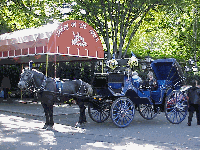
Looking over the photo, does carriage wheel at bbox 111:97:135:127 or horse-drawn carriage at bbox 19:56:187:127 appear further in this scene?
carriage wheel at bbox 111:97:135:127

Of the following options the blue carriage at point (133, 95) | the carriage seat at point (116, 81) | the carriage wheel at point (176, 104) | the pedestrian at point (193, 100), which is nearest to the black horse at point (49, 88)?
the blue carriage at point (133, 95)

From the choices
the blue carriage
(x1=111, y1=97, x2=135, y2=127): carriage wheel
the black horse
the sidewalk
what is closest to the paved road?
→ (x1=111, y1=97, x2=135, y2=127): carriage wheel

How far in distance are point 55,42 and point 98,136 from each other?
6004 mm

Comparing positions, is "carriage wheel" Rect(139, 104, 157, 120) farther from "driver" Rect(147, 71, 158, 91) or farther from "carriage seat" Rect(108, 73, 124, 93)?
"carriage seat" Rect(108, 73, 124, 93)

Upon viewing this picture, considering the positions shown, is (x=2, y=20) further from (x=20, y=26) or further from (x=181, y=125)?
(x=181, y=125)

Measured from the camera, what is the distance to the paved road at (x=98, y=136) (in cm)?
780

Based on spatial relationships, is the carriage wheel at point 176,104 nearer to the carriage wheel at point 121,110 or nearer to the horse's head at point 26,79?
the carriage wheel at point 121,110

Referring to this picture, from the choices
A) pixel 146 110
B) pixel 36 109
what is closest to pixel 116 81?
pixel 146 110

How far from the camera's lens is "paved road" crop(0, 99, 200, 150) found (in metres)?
7.80

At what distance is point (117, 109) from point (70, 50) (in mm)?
4901

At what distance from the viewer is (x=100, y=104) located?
11.3 metres

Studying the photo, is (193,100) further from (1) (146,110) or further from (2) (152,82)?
(1) (146,110)

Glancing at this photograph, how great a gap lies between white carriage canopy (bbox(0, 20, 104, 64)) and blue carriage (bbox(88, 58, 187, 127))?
3.34 meters

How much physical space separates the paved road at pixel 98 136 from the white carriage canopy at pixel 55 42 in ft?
11.4
